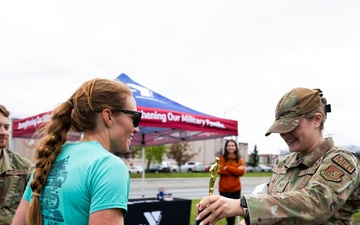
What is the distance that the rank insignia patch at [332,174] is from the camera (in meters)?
2.00

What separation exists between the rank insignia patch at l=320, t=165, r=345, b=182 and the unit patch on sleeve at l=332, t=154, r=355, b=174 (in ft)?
0.13

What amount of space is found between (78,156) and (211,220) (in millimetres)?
608

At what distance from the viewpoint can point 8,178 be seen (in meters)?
3.78

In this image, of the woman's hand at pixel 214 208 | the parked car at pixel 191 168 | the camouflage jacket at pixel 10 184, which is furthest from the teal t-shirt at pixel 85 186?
the parked car at pixel 191 168

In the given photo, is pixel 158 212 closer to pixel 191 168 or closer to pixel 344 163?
pixel 344 163

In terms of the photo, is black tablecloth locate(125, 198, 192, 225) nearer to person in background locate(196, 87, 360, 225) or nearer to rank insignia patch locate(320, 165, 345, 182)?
person in background locate(196, 87, 360, 225)

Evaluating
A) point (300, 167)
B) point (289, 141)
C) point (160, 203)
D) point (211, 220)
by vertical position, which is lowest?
point (160, 203)

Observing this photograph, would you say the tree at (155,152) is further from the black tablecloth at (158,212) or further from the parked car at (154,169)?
the black tablecloth at (158,212)

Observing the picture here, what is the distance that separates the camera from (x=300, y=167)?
7.79 ft

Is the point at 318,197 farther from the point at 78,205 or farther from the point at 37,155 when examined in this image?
the point at 37,155

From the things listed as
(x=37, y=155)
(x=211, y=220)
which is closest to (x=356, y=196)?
(x=211, y=220)

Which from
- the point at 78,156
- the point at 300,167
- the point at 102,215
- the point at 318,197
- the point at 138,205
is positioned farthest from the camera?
the point at 138,205

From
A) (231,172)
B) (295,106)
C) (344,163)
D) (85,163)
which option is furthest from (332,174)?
(231,172)

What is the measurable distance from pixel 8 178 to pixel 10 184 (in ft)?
0.19
